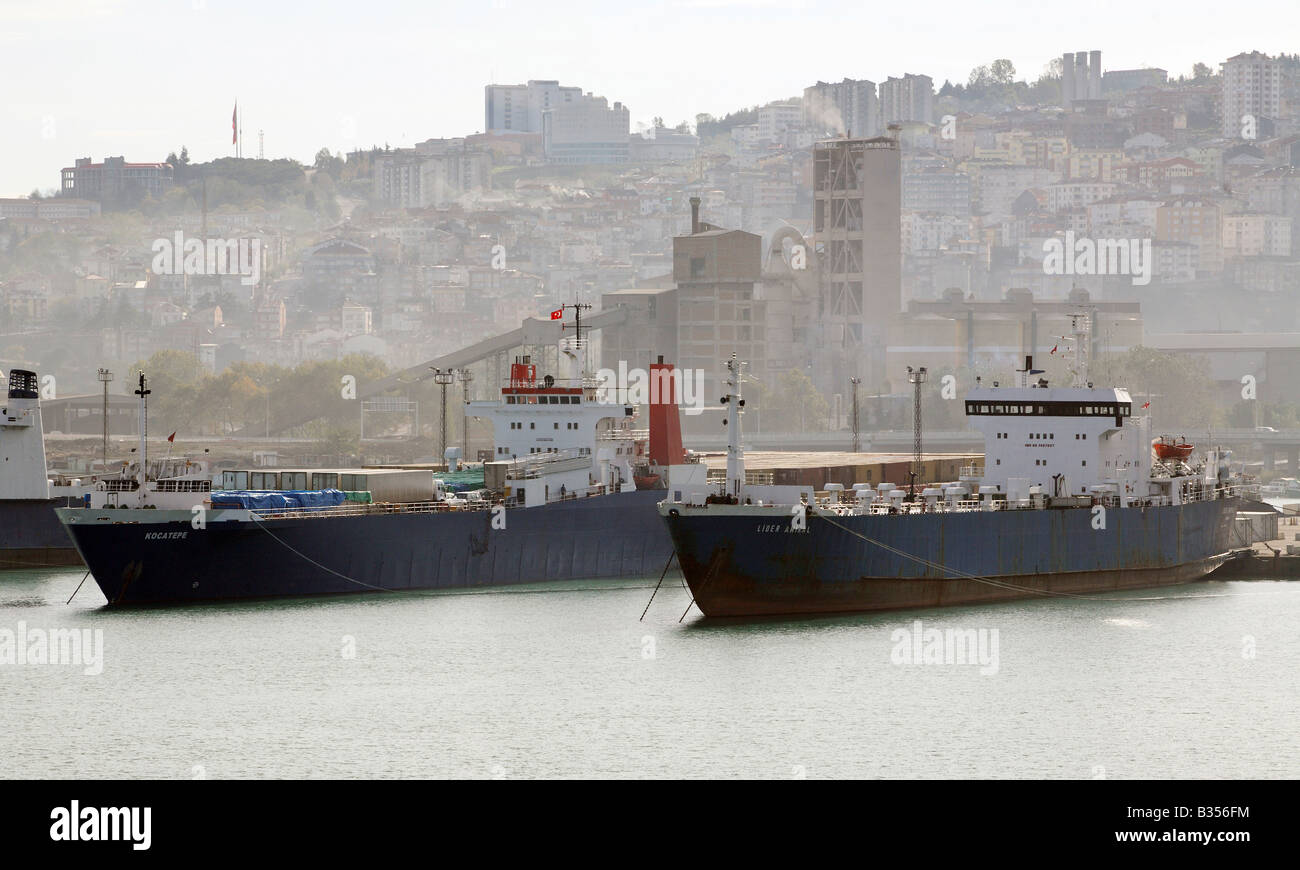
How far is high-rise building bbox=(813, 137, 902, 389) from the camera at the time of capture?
143 m

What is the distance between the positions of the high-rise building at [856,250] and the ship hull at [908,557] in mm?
89669

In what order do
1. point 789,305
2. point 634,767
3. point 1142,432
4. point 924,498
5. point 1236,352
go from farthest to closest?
point 1236,352, point 789,305, point 1142,432, point 924,498, point 634,767

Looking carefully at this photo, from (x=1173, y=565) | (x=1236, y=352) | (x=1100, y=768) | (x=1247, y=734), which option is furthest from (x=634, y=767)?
(x=1236, y=352)

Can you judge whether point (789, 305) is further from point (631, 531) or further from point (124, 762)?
point (124, 762)

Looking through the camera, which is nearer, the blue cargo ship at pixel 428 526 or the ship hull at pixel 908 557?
A: the ship hull at pixel 908 557

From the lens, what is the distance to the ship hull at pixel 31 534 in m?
61.4

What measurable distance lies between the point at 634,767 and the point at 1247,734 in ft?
38.7

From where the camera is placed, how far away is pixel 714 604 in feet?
155

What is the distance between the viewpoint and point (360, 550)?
171 ft

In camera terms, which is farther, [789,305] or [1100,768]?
[789,305]

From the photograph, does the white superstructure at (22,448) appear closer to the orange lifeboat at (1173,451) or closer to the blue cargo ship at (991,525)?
the blue cargo ship at (991,525)

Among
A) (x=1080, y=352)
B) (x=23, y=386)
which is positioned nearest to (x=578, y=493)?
(x=1080, y=352)

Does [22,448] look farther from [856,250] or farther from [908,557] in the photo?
[856,250]

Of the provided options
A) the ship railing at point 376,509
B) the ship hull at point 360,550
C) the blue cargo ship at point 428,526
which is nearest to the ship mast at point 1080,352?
the blue cargo ship at point 428,526
